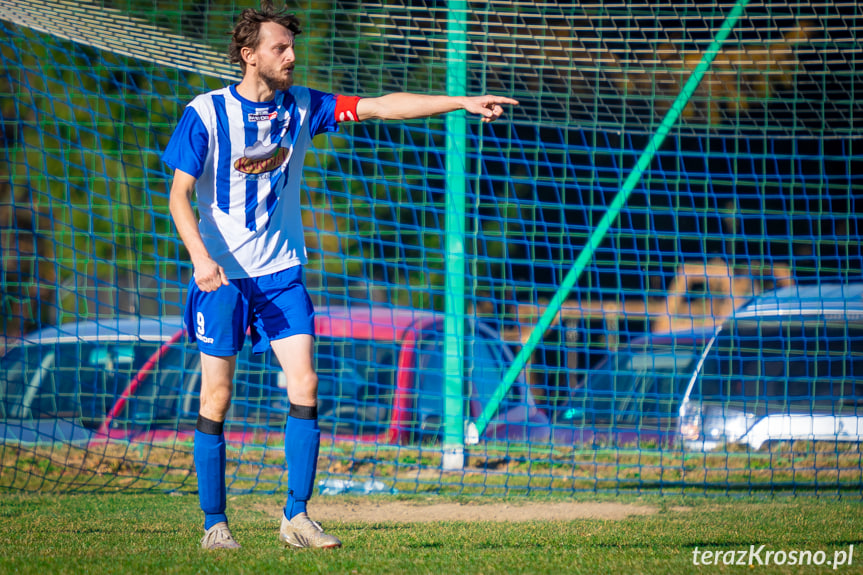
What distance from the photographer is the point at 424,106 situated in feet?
12.0

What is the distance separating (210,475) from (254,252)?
35.1 inches

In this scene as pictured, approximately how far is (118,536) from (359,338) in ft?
10.2

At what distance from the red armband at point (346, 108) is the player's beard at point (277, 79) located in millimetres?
275

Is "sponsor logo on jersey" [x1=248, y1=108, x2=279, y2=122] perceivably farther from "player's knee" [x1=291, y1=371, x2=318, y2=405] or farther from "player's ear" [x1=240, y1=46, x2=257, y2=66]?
"player's knee" [x1=291, y1=371, x2=318, y2=405]

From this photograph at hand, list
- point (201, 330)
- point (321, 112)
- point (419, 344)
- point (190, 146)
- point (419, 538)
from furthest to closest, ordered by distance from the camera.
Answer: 1. point (419, 344)
2. point (419, 538)
3. point (321, 112)
4. point (201, 330)
5. point (190, 146)

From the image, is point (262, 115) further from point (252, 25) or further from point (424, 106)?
point (424, 106)

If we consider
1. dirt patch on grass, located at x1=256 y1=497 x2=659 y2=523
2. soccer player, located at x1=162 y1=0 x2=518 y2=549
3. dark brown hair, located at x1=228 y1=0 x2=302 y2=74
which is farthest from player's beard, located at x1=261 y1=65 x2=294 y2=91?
dirt patch on grass, located at x1=256 y1=497 x2=659 y2=523

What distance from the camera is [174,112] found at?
38.0ft

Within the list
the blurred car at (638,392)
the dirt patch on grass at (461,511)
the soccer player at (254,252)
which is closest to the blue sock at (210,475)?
the soccer player at (254,252)

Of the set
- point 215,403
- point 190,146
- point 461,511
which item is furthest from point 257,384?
point 190,146

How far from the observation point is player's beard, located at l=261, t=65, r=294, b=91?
3509mm

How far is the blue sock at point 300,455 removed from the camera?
3537 millimetres

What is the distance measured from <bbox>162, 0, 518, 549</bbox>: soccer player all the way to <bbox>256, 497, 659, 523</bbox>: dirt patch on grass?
1226 millimetres

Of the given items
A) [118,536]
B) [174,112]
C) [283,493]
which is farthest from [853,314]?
[174,112]
